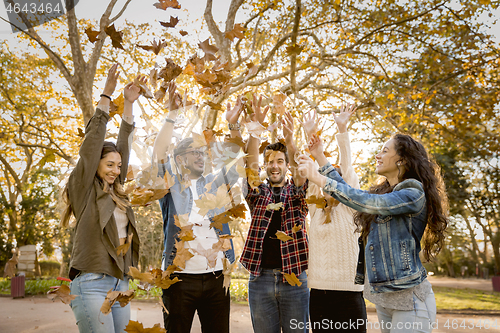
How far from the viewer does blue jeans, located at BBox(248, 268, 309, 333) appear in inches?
88.4

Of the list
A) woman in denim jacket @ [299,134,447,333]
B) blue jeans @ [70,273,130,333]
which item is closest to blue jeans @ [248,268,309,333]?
woman in denim jacket @ [299,134,447,333]

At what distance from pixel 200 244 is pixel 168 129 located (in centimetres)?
75

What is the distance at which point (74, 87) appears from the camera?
5.62 m

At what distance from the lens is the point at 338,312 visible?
86.7 inches

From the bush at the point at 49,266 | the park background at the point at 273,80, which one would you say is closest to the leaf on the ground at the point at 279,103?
the park background at the point at 273,80

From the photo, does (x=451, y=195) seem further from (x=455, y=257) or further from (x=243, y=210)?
(x=243, y=210)

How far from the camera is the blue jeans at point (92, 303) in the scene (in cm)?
176

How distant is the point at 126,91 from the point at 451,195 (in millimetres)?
16120

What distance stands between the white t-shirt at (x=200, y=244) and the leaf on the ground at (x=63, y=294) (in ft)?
2.09

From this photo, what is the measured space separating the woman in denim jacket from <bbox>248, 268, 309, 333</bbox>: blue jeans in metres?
0.48

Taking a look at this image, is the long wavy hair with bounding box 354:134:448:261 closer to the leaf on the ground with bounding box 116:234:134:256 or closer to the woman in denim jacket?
the woman in denim jacket

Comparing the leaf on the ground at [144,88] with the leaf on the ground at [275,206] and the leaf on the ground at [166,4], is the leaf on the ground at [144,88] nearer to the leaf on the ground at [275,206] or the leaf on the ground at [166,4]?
the leaf on the ground at [166,4]

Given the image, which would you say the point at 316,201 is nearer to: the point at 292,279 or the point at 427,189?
the point at 292,279

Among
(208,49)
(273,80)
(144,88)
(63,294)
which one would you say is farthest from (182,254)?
(273,80)
